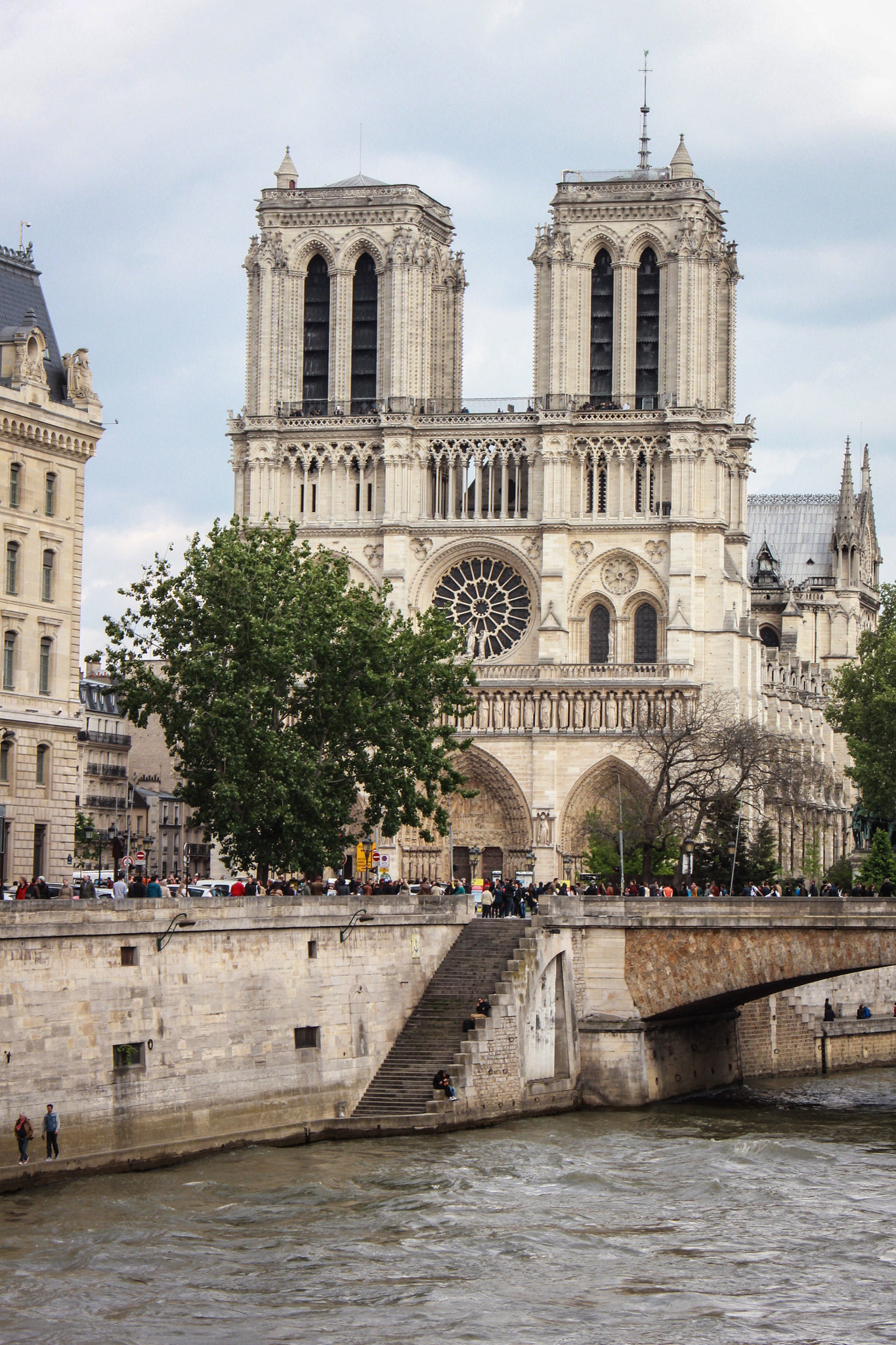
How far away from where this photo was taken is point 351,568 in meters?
99.6

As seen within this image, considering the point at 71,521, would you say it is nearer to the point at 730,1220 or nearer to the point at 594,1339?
the point at 730,1220

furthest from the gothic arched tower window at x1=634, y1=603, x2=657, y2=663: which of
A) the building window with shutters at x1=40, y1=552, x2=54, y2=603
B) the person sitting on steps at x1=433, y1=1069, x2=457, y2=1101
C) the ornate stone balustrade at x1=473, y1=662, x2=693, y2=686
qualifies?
the person sitting on steps at x1=433, y1=1069, x2=457, y2=1101

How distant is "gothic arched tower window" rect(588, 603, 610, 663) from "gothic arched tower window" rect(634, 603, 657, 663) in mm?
1320

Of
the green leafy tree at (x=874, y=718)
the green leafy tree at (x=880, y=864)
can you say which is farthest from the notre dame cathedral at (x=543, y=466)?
the green leafy tree at (x=880, y=864)

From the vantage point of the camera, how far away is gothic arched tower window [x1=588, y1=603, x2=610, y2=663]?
324 feet

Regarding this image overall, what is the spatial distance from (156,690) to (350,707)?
485 cm

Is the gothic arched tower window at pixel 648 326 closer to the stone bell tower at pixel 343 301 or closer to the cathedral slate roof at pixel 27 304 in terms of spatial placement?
the stone bell tower at pixel 343 301

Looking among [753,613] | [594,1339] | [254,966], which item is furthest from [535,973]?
[753,613]

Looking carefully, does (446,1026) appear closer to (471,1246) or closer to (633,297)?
(471,1246)

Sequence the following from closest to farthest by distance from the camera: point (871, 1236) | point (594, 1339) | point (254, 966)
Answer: point (594, 1339) → point (871, 1236) → point (254, 966)

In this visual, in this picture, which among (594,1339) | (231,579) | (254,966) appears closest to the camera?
(594,1339)

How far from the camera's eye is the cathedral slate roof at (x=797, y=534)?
134750mm

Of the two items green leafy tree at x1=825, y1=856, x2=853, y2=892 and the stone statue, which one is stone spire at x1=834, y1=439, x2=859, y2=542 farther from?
the stone statue

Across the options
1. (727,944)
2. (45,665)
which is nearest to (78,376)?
(45,665)
